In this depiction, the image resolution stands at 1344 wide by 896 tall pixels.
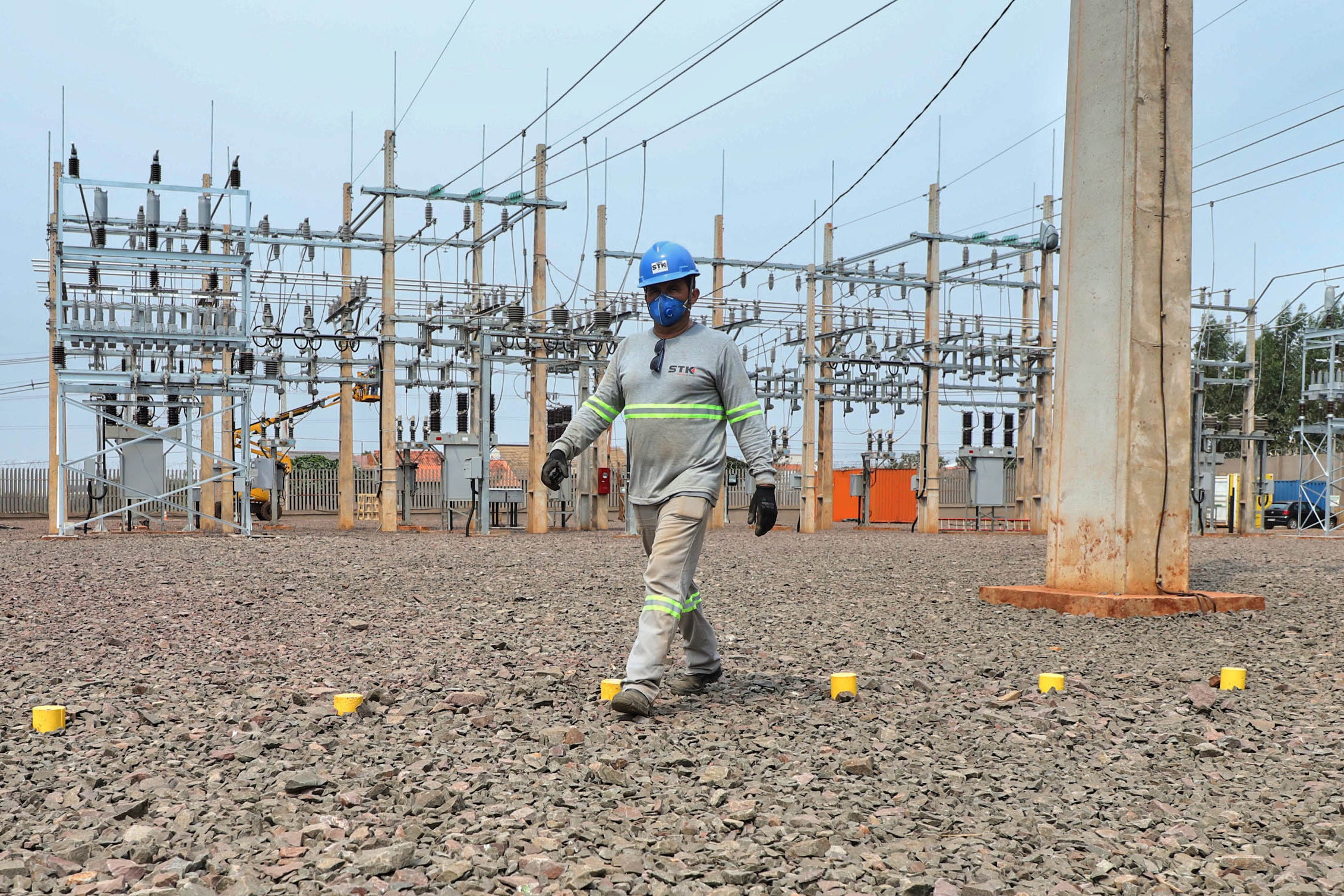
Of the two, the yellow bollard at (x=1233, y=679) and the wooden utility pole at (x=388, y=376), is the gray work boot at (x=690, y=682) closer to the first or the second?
the yellow bollard at (x=1233, y=679)

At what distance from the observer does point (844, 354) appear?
90.0 feet

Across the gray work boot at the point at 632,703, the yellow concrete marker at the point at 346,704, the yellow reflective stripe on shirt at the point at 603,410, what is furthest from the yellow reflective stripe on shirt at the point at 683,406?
the yellow concrete marker at the point at 346,704

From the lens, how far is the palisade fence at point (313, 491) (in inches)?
1312

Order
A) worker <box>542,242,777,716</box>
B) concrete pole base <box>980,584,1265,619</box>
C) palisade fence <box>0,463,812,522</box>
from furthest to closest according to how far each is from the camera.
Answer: palisade fence <box>0,463,812,522</box> → concrete pole base <box>980,584,1265,619</box> → worker <box>542,242,777,716</box>

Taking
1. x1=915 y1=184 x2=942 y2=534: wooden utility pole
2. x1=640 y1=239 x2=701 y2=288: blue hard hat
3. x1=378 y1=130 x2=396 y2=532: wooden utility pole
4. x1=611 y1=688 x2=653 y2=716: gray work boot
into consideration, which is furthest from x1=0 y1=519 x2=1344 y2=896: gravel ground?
x1=915 y1=184 x2=942 y2=534: wooden utility pole

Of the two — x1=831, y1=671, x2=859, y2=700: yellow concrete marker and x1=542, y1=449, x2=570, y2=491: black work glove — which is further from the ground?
x1=542, y1=449, x2=570, y2=491: black work glove

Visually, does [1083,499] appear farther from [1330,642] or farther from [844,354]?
[844,354]

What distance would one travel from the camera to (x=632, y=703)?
5.13 m

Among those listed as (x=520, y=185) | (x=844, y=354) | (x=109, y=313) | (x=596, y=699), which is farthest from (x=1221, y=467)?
(x=596, y=699)

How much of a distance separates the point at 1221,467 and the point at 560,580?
43.7m

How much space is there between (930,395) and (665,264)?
20506 mm

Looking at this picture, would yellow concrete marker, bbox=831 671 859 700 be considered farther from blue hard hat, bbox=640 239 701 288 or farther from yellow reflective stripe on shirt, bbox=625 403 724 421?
blue hard hat, bbox=640 239 701 288

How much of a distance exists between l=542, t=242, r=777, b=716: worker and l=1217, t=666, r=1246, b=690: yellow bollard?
261cm

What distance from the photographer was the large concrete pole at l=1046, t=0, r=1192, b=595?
9273mm
